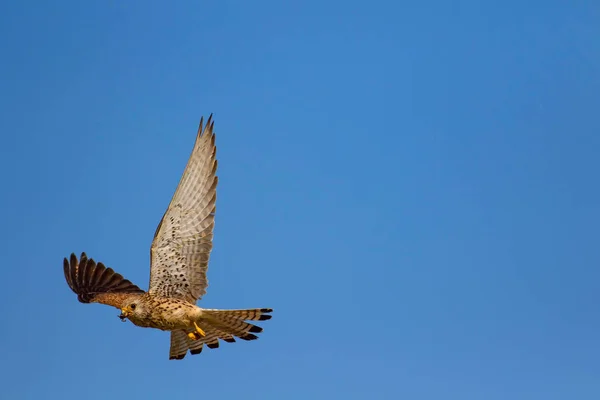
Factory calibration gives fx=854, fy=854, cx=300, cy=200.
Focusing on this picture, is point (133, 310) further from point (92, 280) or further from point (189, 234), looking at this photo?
point (92, 280)

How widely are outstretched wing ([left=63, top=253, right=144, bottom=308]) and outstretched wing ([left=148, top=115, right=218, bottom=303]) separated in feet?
5.78

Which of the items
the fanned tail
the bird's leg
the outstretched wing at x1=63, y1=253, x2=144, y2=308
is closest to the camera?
the fanned tail

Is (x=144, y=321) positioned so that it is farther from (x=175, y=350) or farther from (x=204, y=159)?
(x=204, y=159)

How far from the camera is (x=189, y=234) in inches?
489

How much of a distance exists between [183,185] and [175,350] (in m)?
2.66

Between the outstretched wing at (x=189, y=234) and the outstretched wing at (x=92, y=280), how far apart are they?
176 centimetres

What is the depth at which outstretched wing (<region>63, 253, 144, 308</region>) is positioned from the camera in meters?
14.1

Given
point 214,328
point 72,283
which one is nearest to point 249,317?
point 214,328

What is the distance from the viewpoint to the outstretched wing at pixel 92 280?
14.1m

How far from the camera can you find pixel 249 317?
11781 mm

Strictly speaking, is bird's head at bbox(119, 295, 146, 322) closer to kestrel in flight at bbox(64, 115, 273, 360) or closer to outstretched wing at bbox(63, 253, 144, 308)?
kestrel in flight at bbox(64, 115, 273, 360)

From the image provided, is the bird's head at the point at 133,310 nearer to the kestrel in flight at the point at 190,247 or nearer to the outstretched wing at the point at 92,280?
the kestrel in flight at the point at 190,247

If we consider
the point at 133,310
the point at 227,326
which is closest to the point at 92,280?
the point at 133,310

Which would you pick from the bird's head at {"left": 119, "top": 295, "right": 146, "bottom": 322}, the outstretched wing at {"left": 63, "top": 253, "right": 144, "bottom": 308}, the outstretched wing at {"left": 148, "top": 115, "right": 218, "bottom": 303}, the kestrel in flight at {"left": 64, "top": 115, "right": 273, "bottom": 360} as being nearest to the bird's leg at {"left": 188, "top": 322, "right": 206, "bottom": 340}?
the kestrel in flight at {"left": 64, "top": 115, "right": 273, "bottom": 360}
